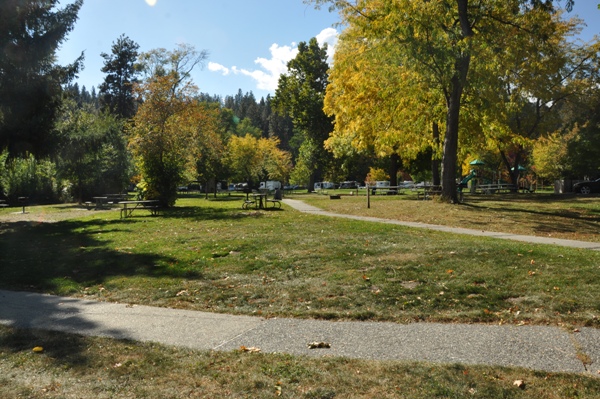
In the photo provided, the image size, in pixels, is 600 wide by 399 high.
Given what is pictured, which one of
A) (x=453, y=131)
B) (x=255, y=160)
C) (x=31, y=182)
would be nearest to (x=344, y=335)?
(x=453, y=131)

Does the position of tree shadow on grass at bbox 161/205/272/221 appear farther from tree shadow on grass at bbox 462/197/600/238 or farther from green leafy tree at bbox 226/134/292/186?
green leafy tree at bbox 226/134/292/186

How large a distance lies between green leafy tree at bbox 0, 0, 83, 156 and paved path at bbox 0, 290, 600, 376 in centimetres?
1560

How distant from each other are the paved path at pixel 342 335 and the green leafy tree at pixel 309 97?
42.2 meters

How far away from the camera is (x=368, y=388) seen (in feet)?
12.5

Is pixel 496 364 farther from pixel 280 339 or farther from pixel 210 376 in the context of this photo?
pixel 210 376

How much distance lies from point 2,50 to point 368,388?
20.7 metres

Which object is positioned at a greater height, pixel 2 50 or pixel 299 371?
pixel 2 50

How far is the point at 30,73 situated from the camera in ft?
65.9

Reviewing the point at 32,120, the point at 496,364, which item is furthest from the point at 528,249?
the point at 32,120

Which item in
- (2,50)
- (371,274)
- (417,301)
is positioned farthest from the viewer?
(2,50)

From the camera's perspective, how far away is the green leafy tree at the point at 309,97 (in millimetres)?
47812

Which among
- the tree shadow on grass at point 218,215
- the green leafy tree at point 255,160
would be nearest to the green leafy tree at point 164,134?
the tree shadow on grass at point 218,215

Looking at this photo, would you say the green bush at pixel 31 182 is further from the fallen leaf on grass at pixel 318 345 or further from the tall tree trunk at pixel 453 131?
the fallen leaf on grass at pixel 318 345

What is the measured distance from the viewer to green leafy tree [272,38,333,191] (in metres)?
47.8
